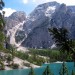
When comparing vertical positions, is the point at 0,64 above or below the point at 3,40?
below

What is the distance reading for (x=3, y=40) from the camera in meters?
26.8

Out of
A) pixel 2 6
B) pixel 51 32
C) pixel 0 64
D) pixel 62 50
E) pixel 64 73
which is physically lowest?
pixel 64 73

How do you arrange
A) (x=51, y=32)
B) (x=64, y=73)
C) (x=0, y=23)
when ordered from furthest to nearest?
1. (x=64, y=73)
2. (x=0, y=23)
3. (x=51, y=32)

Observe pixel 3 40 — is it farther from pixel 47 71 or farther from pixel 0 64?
pixel 47 71

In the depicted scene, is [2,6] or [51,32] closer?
[51,32]

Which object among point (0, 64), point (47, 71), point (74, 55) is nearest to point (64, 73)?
point (47, 71)

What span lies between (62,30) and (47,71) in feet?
415

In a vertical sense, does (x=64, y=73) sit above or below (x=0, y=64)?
below

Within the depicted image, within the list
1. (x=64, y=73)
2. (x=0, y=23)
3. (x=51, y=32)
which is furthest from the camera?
(x=64, y=73)

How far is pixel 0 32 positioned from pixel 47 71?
11488 cm

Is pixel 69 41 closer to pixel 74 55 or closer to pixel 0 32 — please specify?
pixel 74 55

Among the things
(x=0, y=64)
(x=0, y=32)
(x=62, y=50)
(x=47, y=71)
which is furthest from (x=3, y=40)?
(x=47, y=71)

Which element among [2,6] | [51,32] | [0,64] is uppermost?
[2,6]

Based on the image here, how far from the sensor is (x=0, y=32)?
89.2 feet
